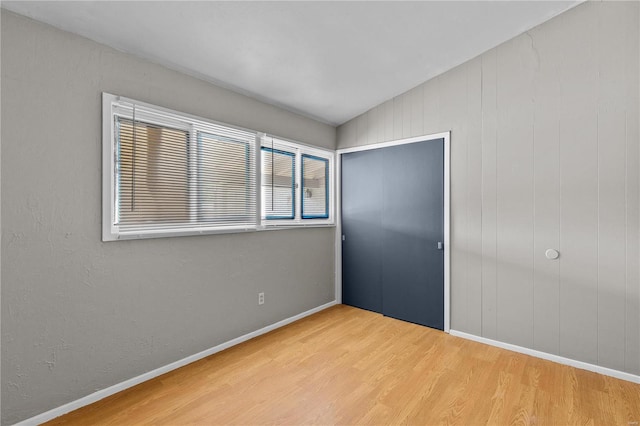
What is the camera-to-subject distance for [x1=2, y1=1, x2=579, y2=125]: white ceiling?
6.22 feet

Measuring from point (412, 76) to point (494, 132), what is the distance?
3.17 ft

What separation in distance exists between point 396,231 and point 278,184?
4.68 feet

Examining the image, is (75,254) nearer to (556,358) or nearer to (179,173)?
(179,173)

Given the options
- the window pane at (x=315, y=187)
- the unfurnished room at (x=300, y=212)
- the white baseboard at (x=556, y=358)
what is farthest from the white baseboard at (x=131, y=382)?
the white baseboard at (x=556, y=358)

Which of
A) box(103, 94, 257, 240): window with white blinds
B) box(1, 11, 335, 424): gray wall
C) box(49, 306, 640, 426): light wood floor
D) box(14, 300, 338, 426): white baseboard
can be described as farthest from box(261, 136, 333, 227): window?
box(49, 306, 640, 426): light wood floor

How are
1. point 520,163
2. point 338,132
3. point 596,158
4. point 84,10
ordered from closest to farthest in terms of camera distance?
1. point 84,10
2. point 596,158
3. point 520,163
4. point 338,132

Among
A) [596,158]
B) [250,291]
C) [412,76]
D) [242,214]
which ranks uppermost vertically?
[412,76]

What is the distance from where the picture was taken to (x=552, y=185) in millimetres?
2582

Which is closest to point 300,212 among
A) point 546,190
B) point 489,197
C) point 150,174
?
point 150,174

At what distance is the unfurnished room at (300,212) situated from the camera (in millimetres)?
1856

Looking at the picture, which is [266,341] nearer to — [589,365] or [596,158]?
[589,365]

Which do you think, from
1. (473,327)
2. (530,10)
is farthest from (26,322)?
(530,10)

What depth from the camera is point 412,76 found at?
3.14 metres

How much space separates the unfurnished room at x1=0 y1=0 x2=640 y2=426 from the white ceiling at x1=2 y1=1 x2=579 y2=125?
2cm
